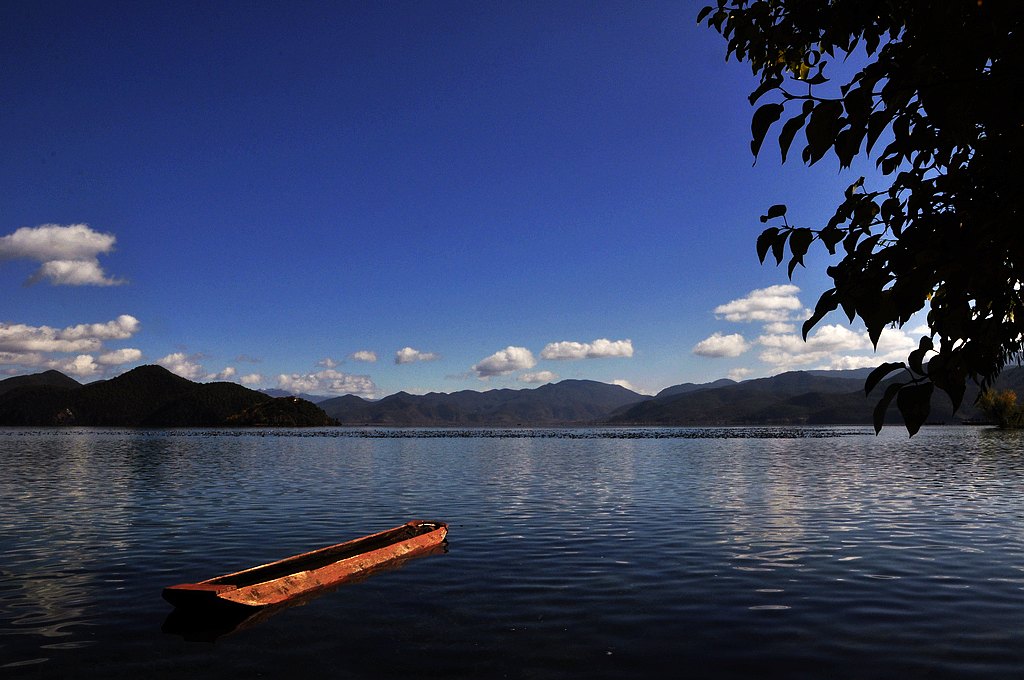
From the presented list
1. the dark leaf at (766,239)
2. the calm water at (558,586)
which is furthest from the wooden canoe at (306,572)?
the dark leaf at (766,239)

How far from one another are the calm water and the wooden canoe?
59 cm

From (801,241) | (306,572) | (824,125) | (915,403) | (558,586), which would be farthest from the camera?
(558,586)

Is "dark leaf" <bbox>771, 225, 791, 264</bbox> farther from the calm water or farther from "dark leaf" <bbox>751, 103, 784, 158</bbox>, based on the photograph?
the calm water

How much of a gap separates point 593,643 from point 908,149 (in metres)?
13.3

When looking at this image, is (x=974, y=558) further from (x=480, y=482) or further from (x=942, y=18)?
(x=480, y=482)

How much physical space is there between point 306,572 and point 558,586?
7.11 meters

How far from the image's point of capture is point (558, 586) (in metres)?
20.5

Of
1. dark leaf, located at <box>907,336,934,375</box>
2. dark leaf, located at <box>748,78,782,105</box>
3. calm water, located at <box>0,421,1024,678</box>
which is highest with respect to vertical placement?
dark leaf, located at <box>748,78,782,105</box>

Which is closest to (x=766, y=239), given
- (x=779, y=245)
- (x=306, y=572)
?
(x=779, y=245)

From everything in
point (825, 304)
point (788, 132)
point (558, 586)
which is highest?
point (788, 132)

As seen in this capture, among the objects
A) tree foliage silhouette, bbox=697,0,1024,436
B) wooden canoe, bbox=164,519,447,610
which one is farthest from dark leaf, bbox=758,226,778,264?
wooden canoe, bbox=164,519,447,610

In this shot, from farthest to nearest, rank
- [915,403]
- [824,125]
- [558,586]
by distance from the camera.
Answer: [558,586], [824,125], [915,403]

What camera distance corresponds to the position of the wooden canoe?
53.2 ft

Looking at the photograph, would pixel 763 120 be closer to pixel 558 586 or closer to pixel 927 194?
pixel 927 194
